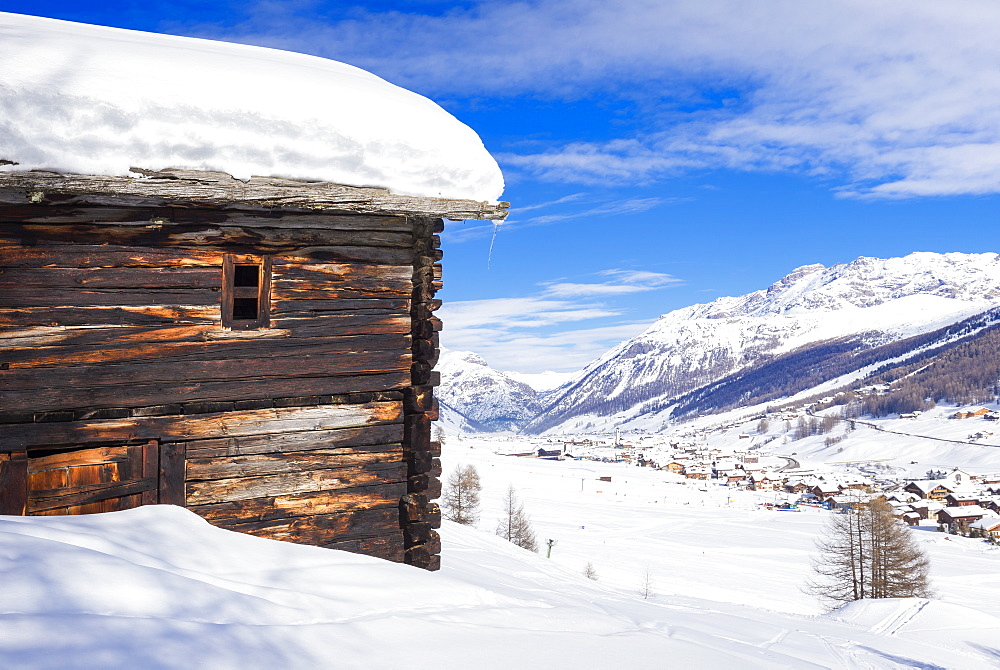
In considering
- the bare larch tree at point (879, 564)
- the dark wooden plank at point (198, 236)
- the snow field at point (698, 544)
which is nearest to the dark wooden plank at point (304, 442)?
the dark wooden plank at point (198, 236)

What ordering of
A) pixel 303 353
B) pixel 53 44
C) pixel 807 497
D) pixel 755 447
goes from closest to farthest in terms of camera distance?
pixel 53 44, pixel 303 353, pixel 807 497, pixel 755 447

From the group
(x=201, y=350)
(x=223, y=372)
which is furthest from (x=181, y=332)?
(x=223, y=372)

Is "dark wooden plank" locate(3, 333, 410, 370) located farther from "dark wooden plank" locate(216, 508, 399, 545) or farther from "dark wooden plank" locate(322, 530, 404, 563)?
"dark wooden plank" locate(322, 530, 404, 563)

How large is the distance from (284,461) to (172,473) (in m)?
1.10

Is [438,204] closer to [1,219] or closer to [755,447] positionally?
[1,219]

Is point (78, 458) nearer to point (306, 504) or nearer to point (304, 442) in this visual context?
point (304, 442)

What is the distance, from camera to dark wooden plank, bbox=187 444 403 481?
23.4ft

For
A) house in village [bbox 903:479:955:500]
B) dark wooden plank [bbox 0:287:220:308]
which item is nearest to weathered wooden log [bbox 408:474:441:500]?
dark wooden plank [bbox 0:287:220:308]

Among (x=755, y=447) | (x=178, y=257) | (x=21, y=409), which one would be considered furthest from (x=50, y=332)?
(x=755, y=447)

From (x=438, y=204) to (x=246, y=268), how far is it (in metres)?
2.16

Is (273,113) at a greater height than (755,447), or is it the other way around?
(273,113)

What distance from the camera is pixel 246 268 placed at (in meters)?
7.39

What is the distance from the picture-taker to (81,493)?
6.54m

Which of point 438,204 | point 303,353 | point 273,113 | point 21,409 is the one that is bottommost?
point 21,409
